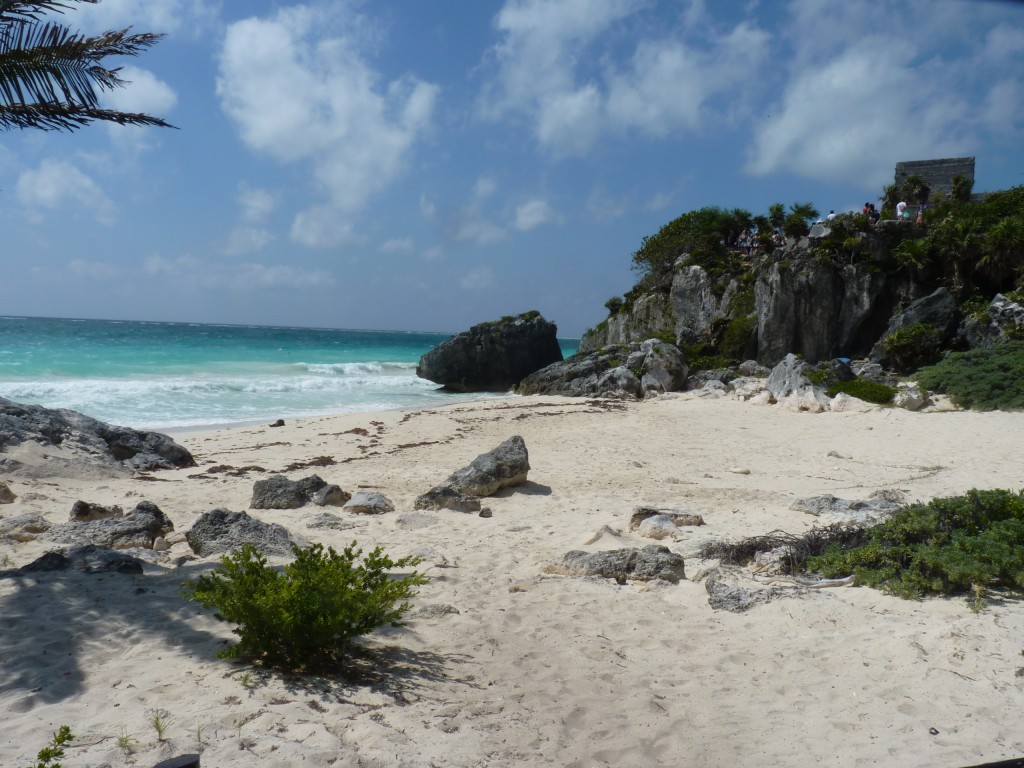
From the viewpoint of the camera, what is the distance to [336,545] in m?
6.83

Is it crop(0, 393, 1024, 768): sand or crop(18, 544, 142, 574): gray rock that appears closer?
crop(0, 393, 1024, 768): sand

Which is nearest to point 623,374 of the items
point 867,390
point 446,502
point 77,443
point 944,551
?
point 867,390

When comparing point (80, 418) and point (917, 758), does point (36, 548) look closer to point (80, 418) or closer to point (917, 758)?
point (80, 418)

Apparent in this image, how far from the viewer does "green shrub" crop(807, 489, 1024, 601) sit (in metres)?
4.73

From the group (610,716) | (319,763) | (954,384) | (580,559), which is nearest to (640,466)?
(580,559)

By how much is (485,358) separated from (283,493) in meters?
24.1

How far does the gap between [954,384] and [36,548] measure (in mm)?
18474

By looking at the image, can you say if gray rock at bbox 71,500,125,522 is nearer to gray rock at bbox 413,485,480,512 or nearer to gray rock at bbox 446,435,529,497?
gray rock at bbox 413,485,480,512

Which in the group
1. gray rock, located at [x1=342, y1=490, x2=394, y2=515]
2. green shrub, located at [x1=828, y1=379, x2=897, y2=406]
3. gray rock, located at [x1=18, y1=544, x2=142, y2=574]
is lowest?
gray rock, located at [x1=342, y1=490, x2=394, y2=515]

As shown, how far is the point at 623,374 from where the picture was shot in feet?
78.8

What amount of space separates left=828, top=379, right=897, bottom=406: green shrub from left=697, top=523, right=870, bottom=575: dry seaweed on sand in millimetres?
12815

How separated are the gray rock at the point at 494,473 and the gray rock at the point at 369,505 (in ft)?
3.62

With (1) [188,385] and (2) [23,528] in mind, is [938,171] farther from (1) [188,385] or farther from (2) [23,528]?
(2) [23,528]

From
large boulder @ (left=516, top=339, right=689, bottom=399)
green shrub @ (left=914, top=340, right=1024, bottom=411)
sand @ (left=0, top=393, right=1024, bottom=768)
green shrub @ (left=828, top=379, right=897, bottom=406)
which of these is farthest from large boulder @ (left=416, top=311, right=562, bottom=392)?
sand @ (left=0, top=393, right=1024, bottom=768)
